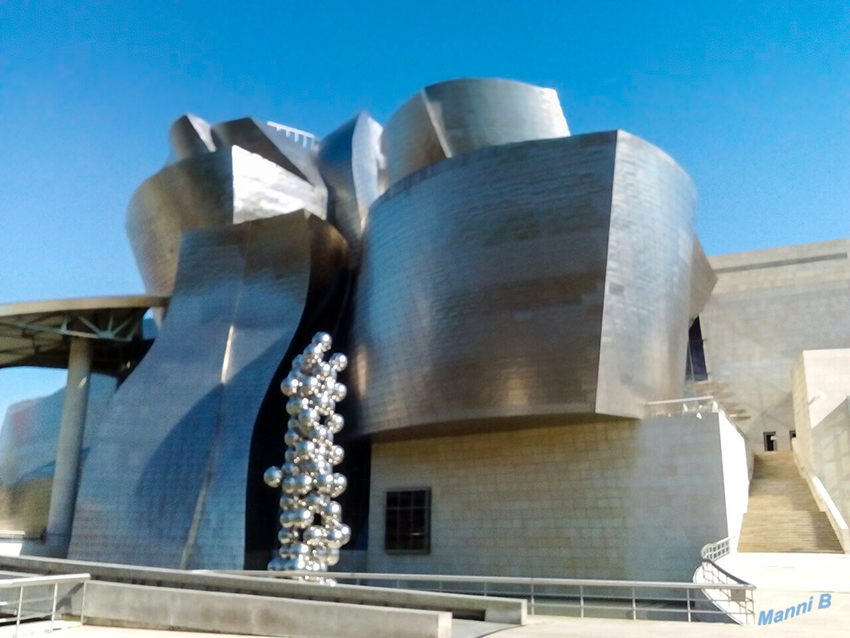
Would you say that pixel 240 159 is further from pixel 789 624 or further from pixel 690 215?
pixel 789 624

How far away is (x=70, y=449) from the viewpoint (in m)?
24.3

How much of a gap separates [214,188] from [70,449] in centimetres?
965

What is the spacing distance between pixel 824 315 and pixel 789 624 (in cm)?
2667

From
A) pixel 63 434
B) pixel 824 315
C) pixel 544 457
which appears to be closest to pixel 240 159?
pixel 63 434

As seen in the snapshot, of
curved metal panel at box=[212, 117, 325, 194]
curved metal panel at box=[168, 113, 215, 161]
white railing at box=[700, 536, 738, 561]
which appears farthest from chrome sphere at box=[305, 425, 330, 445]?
curved metal panel at box=[168, 113, 215, 161]

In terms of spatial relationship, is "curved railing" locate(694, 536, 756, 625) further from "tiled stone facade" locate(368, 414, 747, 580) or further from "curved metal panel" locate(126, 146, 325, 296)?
"curved metal panel" locate(126, 146, 325, 296)

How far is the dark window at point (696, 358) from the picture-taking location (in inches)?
1307

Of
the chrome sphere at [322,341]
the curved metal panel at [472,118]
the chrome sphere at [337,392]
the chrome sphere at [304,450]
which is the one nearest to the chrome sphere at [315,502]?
the chrome sphere at [304,450]

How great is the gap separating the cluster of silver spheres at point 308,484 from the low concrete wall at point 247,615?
6.22 metres

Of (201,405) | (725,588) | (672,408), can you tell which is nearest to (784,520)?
Answer: (672,408)

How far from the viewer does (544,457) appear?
62.7ft

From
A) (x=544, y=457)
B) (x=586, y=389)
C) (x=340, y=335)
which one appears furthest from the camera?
(x=340, y=335)

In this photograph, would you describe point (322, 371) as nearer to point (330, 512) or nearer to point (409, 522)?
point (330, 512)

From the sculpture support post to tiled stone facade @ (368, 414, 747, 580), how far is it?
985cm
